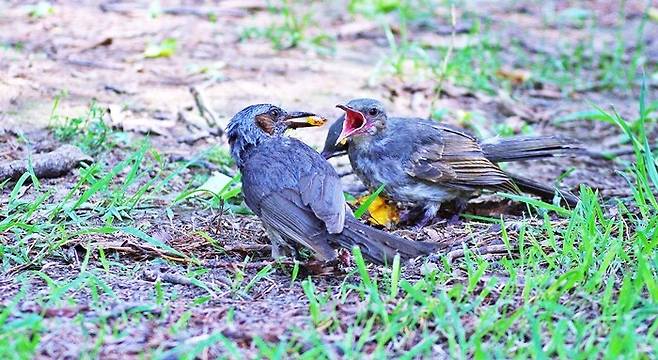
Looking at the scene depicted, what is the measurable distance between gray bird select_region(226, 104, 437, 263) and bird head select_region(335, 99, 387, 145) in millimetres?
394

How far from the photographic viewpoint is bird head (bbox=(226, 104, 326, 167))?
627 cm

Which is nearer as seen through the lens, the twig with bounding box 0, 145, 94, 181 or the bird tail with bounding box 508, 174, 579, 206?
the twig with bounding box 0, 145, 94, 181

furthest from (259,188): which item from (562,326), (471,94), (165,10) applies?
(165,10)

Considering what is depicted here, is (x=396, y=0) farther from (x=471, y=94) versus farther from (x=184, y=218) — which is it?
(x=184, y=218)

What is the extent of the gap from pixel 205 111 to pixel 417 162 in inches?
97.3

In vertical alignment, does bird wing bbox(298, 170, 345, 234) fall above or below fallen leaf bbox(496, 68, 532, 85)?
above

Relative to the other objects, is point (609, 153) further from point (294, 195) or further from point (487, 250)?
point (294, 195)

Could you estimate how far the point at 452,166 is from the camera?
6.76 metres

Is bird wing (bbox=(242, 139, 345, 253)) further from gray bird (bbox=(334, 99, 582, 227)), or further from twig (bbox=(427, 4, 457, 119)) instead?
twig (bbox=(427, 4, 457, 119))

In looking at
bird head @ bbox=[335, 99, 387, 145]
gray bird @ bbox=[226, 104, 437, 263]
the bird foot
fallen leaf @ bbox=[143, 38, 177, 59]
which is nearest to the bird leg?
the bird foot

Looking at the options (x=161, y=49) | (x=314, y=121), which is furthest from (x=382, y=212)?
(x=161, y=49)

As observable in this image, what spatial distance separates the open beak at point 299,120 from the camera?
6.45m

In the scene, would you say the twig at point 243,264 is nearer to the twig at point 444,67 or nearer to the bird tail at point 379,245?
the bird tail at point 379,245

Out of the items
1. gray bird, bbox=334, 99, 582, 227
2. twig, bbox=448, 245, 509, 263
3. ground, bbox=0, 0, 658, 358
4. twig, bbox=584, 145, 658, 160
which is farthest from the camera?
twig, bbox=584, 145, 658, 160
